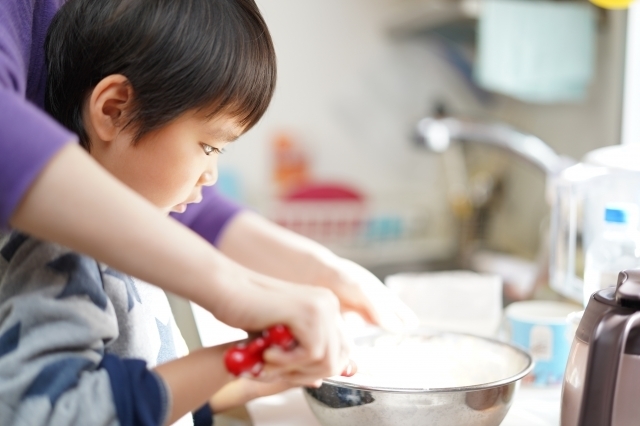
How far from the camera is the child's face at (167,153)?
67 centimetres

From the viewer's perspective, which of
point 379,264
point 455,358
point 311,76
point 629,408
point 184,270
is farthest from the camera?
point 311,76

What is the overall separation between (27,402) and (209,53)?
33 cm

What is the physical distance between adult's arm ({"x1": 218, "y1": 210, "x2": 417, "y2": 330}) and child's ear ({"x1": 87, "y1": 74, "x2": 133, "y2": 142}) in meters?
0.37

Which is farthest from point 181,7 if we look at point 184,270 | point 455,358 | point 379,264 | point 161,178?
point 379,264

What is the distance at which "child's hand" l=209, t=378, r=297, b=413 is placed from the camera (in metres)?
0.86

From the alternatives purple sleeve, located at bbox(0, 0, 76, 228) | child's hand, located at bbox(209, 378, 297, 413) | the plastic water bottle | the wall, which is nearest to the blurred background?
the wall

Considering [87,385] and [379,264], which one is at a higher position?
[87,385]

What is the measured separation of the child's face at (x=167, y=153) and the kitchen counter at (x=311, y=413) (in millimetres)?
310

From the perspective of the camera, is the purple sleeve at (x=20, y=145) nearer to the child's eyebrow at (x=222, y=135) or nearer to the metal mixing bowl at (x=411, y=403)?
the child's eyebrow at (x=222, y=135)

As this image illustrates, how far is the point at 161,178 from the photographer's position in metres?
0.69

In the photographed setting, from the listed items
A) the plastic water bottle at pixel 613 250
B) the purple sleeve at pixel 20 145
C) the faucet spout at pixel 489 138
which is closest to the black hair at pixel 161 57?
the purple sleeve at pixel 20 145

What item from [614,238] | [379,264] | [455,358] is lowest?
[379,264]

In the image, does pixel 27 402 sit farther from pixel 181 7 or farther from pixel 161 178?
pixel 181 7

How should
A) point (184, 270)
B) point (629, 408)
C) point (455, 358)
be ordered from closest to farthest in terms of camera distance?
point (184, 270)
point (629, 408)
point (455, 358)
